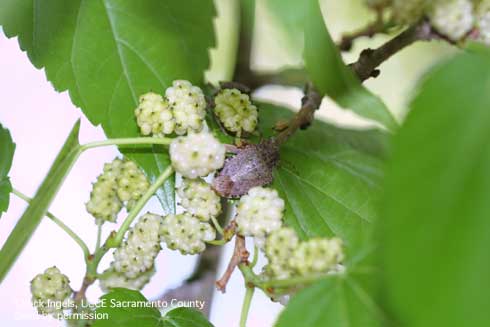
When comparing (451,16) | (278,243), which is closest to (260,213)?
(278,243)

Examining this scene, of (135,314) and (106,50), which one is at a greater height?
(106,50)

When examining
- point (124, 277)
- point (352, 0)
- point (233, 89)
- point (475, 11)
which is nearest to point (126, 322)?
point (124, 277)

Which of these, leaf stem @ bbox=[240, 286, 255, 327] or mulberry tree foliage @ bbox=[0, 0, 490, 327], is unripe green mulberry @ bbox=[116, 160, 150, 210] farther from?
leaf stem @ bbox=[240, 286, 255, 327]

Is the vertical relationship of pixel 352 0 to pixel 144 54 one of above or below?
above

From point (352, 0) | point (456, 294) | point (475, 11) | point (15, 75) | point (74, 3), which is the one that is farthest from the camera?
point (352, 0)

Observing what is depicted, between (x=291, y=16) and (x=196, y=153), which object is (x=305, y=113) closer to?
(x=196, y=153)

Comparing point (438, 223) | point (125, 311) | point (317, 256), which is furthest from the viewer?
point (125, 311)

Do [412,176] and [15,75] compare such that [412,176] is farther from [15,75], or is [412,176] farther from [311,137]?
[15,75]

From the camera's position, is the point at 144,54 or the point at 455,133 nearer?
the point at 455,133
